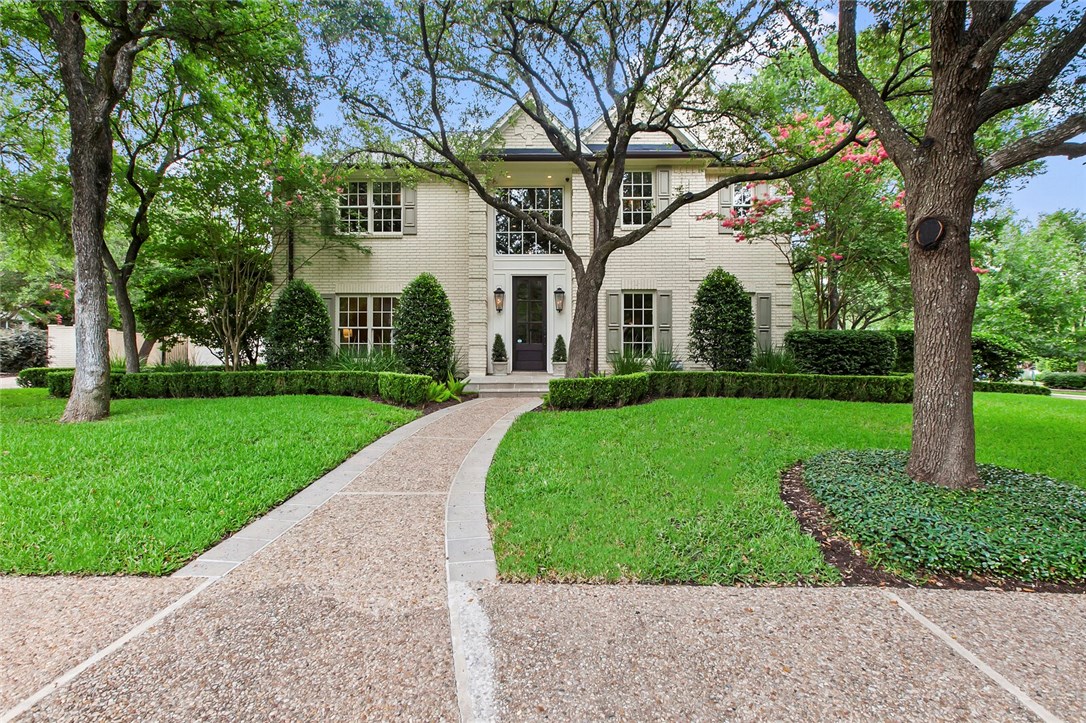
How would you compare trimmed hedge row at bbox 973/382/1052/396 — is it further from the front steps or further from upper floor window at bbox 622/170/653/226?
A: the front steps

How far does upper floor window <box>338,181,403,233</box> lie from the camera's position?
39.5 ft

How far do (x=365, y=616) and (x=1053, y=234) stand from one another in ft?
108

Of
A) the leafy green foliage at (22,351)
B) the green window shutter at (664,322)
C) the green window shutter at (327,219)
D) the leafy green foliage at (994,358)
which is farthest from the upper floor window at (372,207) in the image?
the leafy green foliage at (994,358)

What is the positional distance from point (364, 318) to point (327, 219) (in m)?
2.72

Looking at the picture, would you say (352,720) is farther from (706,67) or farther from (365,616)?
(706,67)

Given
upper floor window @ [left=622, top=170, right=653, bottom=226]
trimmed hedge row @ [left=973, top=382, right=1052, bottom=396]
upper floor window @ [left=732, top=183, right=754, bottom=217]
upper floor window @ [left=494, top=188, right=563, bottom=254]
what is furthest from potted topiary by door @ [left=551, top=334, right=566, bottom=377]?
trimmed hedge row @ [left=973, top=382, right=1052, bottom=396]

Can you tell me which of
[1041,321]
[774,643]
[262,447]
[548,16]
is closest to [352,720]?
[774,643]

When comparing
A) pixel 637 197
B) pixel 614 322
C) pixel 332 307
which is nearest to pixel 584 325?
pixel 614 322

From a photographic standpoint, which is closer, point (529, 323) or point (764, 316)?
point (764, 316)

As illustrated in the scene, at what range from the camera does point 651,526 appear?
3.06m

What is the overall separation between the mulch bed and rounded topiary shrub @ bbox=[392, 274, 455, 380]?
8093 mm

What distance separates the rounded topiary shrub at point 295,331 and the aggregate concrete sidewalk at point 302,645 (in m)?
8.18

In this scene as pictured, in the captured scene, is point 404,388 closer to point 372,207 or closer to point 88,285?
point 88,285

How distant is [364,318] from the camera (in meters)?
12.4
